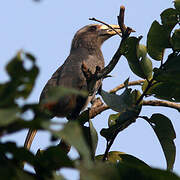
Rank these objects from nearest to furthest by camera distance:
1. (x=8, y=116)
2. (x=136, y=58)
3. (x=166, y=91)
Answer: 1. (x=8, y=116)
2. (x=166, y=91)
3. (x=136, y=58)

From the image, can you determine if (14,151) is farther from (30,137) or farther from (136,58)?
(30,137)

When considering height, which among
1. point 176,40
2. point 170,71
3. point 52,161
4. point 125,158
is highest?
point 176,40

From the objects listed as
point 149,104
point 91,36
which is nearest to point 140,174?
point 149,104

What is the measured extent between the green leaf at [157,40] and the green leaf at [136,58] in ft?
0.30

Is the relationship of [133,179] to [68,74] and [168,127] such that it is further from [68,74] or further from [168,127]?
[68,74]

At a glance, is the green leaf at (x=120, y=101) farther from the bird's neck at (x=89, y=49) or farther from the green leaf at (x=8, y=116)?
the bird's neck at (x=89, y=49)

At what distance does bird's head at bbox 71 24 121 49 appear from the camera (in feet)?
19.9

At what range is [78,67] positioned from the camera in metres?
4.71

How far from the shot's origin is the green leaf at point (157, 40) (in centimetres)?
269

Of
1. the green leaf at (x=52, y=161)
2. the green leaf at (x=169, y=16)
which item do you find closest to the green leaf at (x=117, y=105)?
the green leaf at (x=169, y=16)

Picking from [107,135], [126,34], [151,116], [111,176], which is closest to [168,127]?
[151,116]

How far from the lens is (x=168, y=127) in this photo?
2.64 meters

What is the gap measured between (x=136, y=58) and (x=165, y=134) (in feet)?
1.83

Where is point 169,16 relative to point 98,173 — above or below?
above
